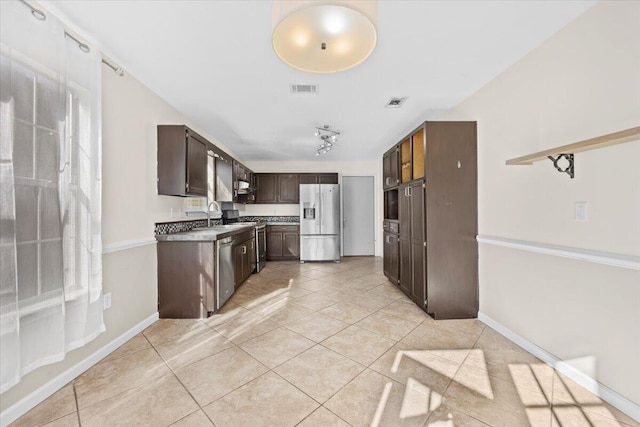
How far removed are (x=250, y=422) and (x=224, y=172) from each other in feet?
12.0

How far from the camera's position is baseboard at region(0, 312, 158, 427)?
1.46m

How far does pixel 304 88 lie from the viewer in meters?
2.72

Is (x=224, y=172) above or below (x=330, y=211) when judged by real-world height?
→ above

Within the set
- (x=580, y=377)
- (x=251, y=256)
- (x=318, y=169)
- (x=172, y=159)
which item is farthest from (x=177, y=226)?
(x=318, y=169)

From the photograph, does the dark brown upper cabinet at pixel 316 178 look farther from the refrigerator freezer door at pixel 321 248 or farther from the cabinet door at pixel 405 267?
the cabinet door at pixel 405 267

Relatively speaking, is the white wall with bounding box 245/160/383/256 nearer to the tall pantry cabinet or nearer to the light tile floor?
the tall pantry cabinet

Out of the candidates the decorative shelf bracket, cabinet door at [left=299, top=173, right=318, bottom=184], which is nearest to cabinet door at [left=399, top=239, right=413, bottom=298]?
the decorative shelf bracket

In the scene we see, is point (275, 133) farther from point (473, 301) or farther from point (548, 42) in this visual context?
point (473, 301)

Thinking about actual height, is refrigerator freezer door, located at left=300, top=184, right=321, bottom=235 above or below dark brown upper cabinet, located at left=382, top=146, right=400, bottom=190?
below

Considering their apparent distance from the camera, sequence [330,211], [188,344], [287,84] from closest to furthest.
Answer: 1. [188,344]
2. [287,84]
3. [330,211]

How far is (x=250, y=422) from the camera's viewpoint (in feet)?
4.73

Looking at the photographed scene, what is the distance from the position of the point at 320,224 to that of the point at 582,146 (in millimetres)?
4766

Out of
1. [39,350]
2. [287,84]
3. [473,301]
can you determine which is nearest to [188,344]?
[39,350]

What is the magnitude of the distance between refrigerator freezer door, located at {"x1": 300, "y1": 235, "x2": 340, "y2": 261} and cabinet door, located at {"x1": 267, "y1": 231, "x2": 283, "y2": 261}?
61cm
